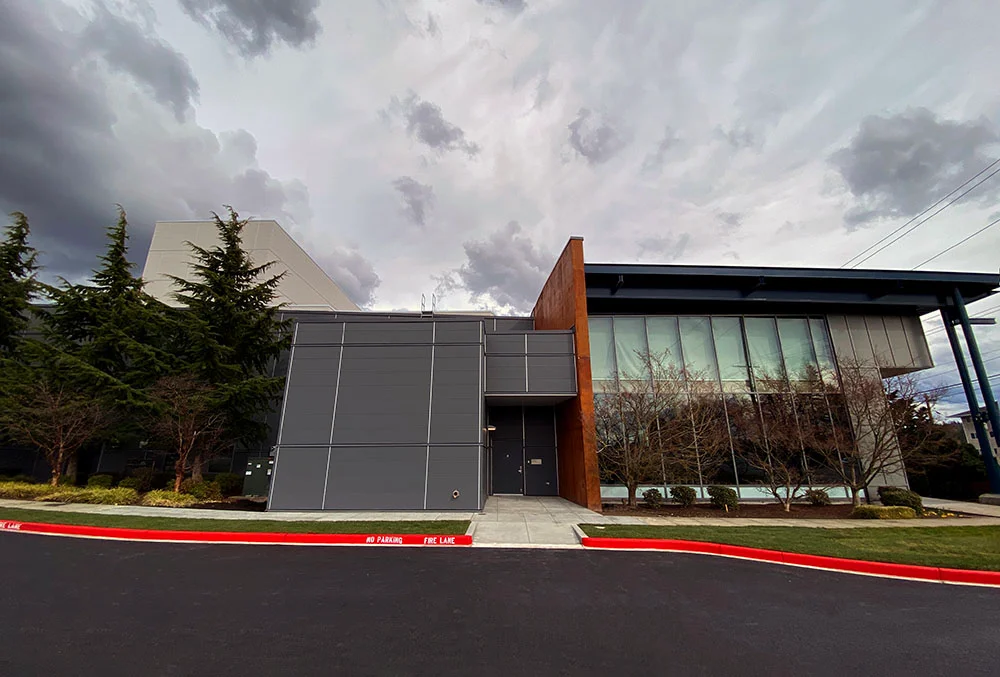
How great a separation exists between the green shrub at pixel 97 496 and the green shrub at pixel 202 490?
142cm

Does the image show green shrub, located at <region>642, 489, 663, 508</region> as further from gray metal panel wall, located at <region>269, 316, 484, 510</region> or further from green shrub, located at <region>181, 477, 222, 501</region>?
green shrub, located at <region>181, 477, 222, 501</region>

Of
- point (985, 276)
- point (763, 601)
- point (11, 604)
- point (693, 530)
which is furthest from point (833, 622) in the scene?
point (985, 276)

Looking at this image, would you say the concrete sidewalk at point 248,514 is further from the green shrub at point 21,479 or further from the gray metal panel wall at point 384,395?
the green shrub at point 21,479

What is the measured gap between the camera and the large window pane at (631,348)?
17562 millimetres

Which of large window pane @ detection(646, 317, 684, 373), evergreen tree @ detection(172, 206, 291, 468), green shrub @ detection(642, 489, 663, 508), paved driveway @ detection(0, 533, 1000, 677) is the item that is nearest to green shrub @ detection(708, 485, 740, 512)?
green shrub @ detection(642, 489, 663, 508)

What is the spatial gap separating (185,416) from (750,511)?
20.9m

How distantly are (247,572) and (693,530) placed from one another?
978 cm

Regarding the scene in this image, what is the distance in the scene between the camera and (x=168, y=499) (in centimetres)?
1420

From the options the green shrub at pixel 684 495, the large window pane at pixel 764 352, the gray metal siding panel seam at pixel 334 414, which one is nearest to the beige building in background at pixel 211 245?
the gray metal siding panel seam at pixel 334 414

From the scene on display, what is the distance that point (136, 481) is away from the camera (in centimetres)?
1588

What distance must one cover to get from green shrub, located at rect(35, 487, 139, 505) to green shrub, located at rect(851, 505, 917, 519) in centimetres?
2455

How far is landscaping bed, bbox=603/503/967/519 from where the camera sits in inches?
535

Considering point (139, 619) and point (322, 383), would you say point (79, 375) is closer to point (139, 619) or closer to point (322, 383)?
point (322, 383)

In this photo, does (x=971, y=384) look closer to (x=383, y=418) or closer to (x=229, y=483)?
(x=383, y=418)
